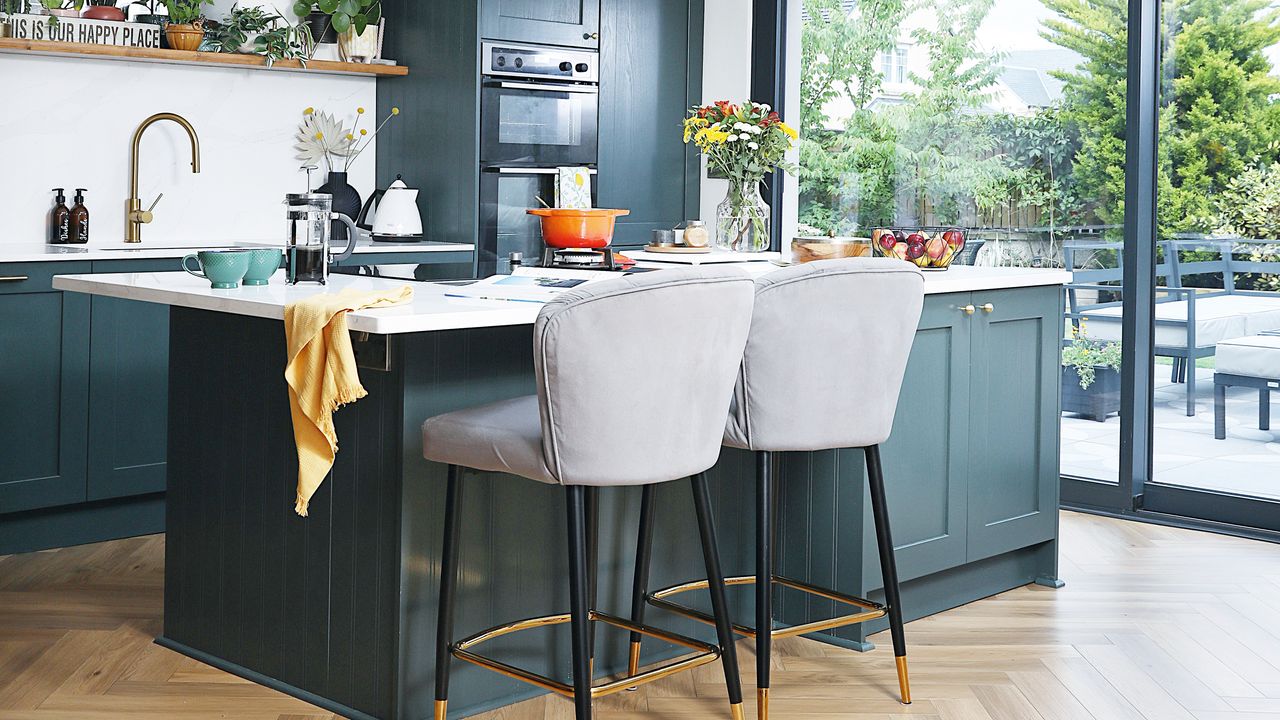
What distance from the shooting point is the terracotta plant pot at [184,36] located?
15.4ft

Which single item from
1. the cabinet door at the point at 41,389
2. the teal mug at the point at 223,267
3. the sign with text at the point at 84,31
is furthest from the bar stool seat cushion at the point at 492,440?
the sign with text at the point at 84,31

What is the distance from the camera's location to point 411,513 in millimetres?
2729

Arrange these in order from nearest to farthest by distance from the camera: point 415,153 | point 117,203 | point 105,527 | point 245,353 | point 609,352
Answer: point 609,352
point 245,353
point 105,527
point 117,203
point 415,153

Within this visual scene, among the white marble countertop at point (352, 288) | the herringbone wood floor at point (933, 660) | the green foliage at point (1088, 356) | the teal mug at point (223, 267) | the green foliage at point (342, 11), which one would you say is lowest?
the herringbone wood floor at point (933, 660)

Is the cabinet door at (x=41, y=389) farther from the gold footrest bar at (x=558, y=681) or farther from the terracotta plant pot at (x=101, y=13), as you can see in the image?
the gold footrest bar at (x=558, y=681)

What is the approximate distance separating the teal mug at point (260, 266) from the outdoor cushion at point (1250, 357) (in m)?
3.18

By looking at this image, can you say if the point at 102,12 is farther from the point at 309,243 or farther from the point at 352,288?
the point at 352,288

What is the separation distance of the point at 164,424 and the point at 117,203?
91 centimetres

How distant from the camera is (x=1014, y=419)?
150 inches

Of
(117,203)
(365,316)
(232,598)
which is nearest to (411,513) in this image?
(365,316)

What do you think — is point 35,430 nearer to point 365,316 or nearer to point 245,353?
point 245,353

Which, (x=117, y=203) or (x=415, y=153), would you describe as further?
(x=415, y=153)

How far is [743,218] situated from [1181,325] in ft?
5.71

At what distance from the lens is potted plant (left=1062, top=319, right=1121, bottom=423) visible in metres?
4.89
